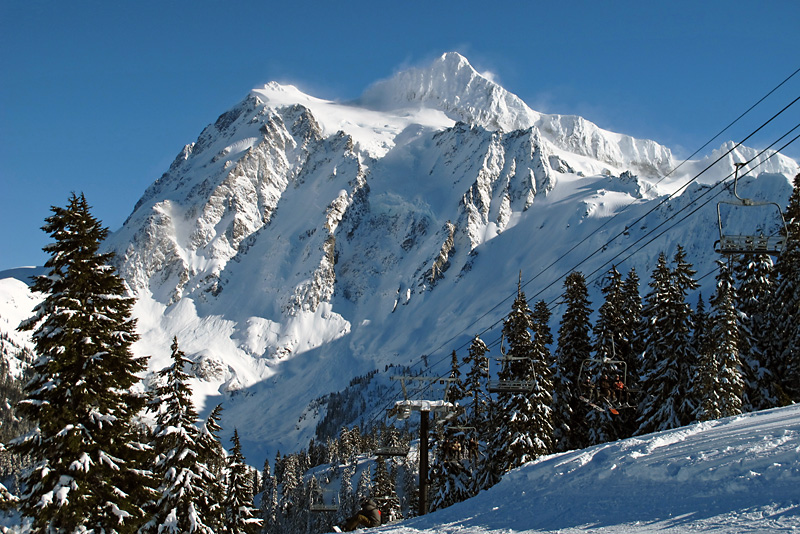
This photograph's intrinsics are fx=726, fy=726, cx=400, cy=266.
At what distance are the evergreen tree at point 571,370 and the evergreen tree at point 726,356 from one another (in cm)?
784

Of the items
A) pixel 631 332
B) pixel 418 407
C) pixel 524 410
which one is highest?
pixel 631 332

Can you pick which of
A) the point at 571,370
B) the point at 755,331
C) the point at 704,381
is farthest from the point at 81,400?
the point at 755,331

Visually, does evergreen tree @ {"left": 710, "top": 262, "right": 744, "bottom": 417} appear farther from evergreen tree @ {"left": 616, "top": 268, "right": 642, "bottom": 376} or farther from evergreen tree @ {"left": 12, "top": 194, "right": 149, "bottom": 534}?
evergreen tree @ {"left": 12, "top": 194, "right": 149, "bottom": 534}

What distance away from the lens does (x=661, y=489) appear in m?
17.3

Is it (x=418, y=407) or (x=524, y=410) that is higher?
(x=418, y=407)

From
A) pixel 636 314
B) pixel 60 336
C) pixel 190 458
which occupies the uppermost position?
pixel 636 314

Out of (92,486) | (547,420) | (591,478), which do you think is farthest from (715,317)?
(92,486)

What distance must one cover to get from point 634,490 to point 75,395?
14.4 metres

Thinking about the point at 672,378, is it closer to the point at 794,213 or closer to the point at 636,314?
the point at 636,314

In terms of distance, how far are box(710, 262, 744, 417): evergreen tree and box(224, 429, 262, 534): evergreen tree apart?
24133 millimetres

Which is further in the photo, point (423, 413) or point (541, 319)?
point (541, 319)

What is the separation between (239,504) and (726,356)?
2589 cm

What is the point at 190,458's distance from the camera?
26938mm

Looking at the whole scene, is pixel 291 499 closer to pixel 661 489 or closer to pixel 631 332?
pixel 631 332
